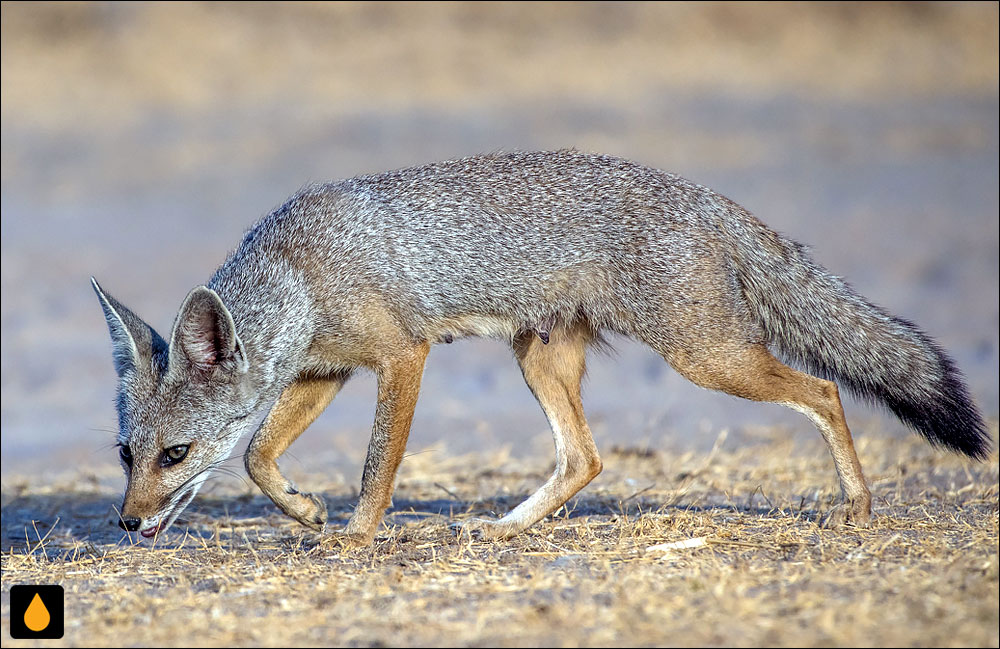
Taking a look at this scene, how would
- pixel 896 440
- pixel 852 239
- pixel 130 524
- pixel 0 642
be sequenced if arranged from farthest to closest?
pixel 852 239
pixel 896 440
pixel 130 524
pixel 0 642

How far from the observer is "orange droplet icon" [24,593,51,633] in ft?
15.9

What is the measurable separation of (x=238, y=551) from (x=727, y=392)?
9.26 ft

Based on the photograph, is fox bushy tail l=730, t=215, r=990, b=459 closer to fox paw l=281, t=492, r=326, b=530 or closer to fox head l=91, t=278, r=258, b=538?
fox paw l=281, t=492, r=326, b=530

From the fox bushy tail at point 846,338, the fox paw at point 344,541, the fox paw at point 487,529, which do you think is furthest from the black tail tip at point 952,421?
the fox paw at point 344,541

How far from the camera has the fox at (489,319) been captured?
6.32 m

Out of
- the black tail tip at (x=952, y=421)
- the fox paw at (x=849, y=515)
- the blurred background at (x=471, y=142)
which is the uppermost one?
the blurred background at (x=471, y=142)

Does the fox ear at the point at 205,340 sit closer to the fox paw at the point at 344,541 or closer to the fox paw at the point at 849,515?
the fox paw at the point at 344,541

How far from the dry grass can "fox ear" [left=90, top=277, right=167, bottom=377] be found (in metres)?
1.03

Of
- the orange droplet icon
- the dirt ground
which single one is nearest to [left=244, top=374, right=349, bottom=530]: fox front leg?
the dirt ground

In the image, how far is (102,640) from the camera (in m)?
4.62

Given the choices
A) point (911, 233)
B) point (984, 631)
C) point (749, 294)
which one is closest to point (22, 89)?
point (911, 233)

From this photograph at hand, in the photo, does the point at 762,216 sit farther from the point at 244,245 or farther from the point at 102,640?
the point at 102,640

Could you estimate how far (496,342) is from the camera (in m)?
14.9

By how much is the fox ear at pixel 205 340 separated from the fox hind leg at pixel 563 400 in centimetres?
181
